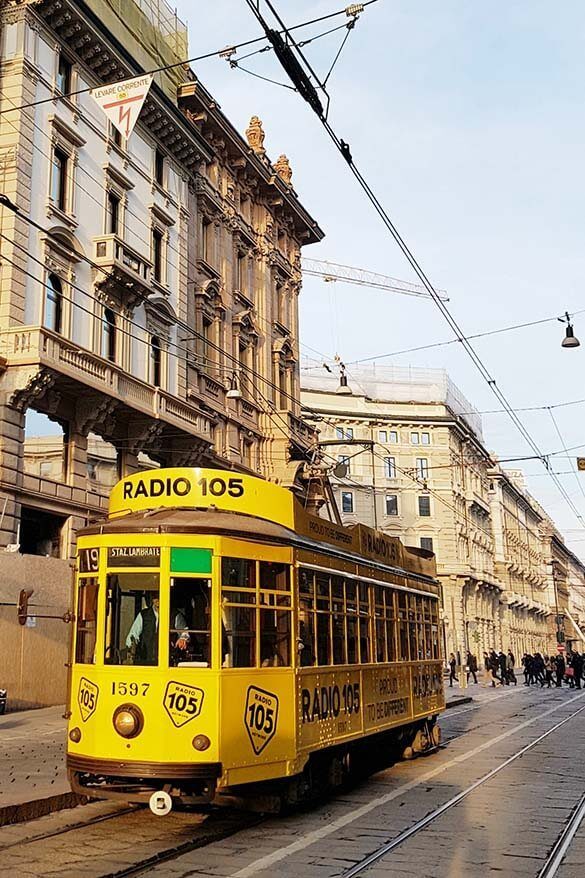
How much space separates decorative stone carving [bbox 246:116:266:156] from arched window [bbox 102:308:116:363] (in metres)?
15.2

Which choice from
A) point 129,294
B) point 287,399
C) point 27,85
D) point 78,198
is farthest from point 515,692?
point 27,85

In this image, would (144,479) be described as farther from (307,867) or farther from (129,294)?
(129,294)

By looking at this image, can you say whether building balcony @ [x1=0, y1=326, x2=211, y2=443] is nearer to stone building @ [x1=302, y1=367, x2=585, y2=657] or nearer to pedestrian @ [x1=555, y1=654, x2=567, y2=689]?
pedestrian @ [x1=555, y1=654, x2=567, y2=689]

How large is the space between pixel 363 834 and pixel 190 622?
2422mm

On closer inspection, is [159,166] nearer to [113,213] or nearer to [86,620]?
Answer: [113,213]

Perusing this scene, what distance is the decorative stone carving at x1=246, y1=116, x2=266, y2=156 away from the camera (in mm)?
37031

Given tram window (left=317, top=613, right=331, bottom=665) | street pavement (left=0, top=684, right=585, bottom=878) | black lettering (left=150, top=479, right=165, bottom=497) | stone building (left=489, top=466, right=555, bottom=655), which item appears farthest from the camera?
stone building (left=489, top=466, right=555, bottom=655)

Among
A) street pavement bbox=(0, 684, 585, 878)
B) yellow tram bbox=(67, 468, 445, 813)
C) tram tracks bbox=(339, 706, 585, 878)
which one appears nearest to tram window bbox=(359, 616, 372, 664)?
yellow tram bbox=(67, 468, 445, 813)

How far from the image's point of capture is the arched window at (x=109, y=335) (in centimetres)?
2397

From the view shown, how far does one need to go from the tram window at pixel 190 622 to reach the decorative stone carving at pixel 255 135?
30.9 meters

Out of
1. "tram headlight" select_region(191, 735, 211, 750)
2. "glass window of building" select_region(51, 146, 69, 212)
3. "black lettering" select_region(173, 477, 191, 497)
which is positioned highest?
"glass window of building" select_region(51, 146, 69, 212)

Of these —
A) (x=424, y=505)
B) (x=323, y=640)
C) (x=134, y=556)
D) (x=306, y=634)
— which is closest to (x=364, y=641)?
(x=323, y=640)

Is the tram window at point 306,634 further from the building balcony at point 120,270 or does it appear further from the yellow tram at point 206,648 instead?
the building balcony at point 120,270

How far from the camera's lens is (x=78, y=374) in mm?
20891
